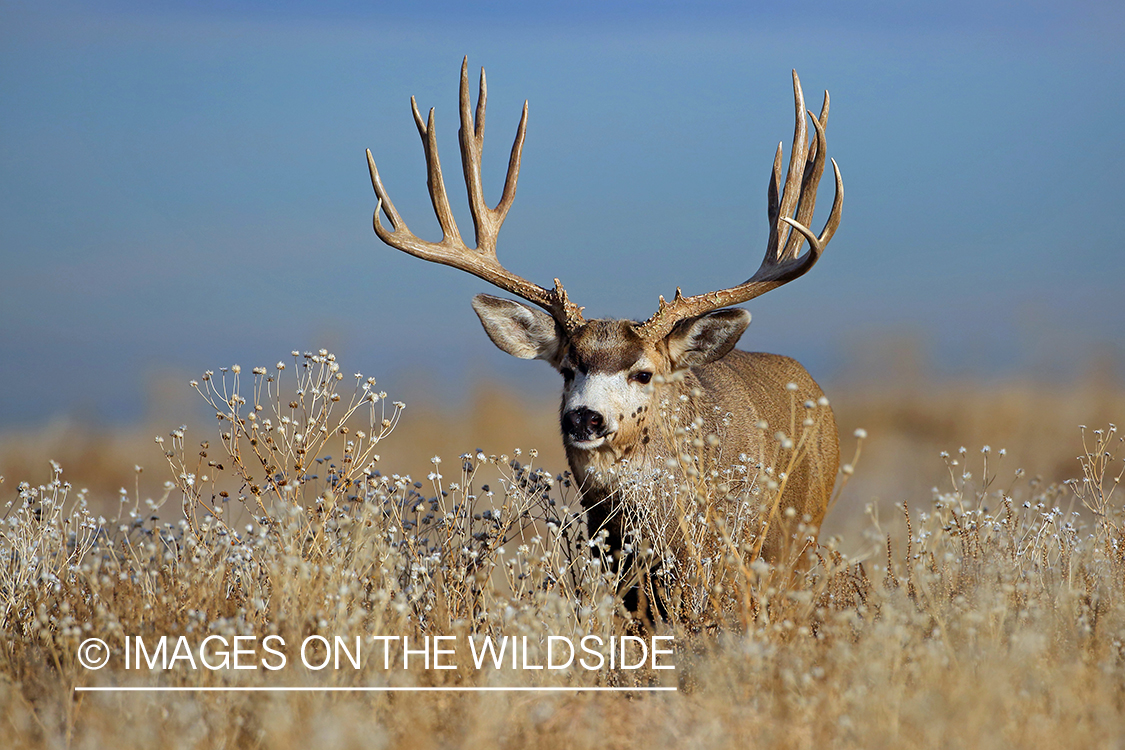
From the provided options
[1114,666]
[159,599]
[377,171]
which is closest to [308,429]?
[159,599]

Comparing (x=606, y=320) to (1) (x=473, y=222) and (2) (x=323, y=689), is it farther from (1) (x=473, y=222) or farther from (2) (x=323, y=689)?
(2) (x=323, y=689)

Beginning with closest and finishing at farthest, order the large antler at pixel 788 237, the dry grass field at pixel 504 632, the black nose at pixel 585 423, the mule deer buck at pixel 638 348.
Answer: the dry grass field at pixel 504 632 → the black nose at pixel 585 423 → the mule deer buck at pixel 638 348 → the large antler at pixel 788 237

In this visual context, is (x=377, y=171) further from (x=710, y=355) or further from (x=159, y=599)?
(x=159, y=599)

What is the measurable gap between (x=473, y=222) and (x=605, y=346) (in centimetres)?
144

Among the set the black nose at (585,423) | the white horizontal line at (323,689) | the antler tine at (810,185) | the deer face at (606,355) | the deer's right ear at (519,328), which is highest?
the antler tine at (810,185)

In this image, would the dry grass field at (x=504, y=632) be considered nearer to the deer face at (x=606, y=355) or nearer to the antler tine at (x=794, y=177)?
the deer face at (x=606, y=355)

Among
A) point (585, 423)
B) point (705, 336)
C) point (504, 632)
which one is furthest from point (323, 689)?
point (705, 336)

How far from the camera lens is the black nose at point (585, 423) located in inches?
220

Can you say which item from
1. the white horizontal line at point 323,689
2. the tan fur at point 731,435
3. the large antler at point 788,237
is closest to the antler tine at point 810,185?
the large antler at point 788,237

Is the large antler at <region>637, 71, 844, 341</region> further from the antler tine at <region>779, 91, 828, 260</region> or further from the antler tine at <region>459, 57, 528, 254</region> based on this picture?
the antler tine at <region>459, 57, 528, 254</region>

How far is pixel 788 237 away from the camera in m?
6.55

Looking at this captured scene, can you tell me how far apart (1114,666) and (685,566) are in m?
2.17

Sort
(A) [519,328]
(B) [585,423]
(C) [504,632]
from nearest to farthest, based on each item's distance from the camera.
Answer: (C) [504,632]
(B) [585,423]
(A) [519,328]

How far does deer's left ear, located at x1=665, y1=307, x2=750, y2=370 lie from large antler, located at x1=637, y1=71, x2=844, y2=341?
10cm
